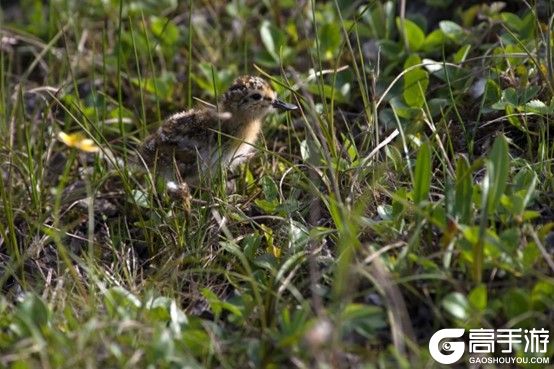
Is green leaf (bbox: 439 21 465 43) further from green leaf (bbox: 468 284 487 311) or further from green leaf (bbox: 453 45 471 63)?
green leaf (bbox: 468 284 487 311)

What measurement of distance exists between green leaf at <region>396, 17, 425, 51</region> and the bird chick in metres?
0.74

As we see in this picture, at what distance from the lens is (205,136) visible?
4.18m

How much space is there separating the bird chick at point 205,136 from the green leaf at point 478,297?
1422 mm

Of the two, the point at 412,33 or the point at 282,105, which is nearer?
the point at 282,105

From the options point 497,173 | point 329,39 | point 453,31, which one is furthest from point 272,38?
Result: point 497,173

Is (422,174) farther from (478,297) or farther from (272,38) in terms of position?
(272,38)

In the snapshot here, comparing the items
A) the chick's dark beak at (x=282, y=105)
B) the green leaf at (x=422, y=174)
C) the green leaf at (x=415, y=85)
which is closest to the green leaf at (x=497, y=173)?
the green leaf at (x=422, y=174)

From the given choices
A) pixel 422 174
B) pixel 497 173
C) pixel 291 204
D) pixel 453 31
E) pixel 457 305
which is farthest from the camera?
pixel 453 31

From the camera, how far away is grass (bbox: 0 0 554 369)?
2926 millimetres

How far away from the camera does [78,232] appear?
4.18 meters

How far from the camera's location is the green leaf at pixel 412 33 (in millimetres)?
4578

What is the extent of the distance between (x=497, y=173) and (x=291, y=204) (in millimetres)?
863

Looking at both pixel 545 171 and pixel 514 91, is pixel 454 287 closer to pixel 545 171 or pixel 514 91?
pixel 545 171

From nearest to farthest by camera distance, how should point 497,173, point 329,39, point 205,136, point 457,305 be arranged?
point 457,305, point 497,173, point 205,136, point 329,39
